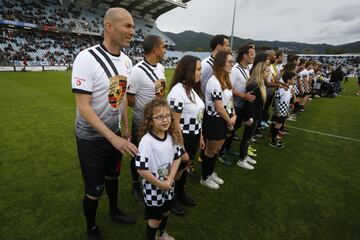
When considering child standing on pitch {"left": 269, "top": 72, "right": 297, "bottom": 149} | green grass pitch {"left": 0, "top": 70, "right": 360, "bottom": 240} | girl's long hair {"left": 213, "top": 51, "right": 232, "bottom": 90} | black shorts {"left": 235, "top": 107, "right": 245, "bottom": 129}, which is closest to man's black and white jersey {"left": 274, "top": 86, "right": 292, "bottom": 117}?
child standing on pitch {"left": 269, "top": 72, "right": 297, "bottom": 149}

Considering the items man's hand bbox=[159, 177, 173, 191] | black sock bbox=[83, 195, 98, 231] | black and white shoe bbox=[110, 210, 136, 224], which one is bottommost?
black and white shoe bbox=[110, 210, 136, 224]

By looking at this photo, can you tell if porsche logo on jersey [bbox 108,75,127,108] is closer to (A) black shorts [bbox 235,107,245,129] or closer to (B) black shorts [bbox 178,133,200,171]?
(B) black shorts [bbox 178,133,200,171]

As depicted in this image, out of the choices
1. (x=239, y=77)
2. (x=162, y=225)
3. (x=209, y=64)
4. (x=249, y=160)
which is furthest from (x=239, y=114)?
(x=162, y=225)

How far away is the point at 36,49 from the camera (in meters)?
32.3

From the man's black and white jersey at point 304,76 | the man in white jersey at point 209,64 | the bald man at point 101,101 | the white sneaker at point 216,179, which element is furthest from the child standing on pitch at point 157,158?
the man's black and white jersey at point 304,76

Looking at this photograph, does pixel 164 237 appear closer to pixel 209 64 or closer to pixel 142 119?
pixel 142 119

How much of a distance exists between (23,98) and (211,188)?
32.6 ft

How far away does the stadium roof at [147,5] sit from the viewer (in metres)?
41.6

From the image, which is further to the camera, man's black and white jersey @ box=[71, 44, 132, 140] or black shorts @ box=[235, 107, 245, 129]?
black shorts @ box=[235, 107, 245, 129]

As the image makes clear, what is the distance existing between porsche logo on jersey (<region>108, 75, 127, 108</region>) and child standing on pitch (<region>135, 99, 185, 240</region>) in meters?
0.33

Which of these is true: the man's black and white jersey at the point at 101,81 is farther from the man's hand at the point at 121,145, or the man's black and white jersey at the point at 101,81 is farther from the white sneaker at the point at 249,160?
the white sneaker at the point at 249,160

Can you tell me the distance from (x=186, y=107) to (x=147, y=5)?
48.3 meters

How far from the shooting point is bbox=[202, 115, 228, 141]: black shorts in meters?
3.47

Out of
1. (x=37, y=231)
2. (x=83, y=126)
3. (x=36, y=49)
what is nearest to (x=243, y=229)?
(x=83, y=126)
